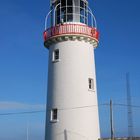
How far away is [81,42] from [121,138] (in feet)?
27.2

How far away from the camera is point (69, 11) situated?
1448 inches

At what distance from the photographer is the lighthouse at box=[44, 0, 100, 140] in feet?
115

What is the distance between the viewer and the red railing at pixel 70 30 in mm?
35844

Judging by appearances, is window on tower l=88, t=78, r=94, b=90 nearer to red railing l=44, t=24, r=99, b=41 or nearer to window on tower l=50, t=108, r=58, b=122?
window on tower l=50, t=108, r=58, b=122

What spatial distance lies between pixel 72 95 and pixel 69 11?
6945mm

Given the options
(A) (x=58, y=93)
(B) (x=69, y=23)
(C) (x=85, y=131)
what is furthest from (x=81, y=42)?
(C) (x=85, y=131)

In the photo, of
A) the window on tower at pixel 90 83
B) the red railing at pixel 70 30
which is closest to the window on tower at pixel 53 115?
the window on tower at pixel 90 83

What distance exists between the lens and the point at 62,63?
36.0m

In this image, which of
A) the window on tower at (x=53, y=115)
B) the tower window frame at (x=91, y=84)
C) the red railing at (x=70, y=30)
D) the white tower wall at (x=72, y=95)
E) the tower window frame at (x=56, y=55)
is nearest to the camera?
the white tower wall at (x=72, y=95)

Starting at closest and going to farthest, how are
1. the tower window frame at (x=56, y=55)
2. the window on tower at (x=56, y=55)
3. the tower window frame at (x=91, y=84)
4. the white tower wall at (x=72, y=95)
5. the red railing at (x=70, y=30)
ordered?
the white tower wall at (x=72, y=95) → the red railing at (x=70, y=30) → the tower window frame at (x=91, y=84) → the tower window frame at (x=56, y=55) → the window on tower at (x=56, y=55)

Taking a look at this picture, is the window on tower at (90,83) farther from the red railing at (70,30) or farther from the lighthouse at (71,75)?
the red railing at (70,30)

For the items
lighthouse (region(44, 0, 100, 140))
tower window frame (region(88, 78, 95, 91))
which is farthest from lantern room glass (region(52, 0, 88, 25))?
tower window frame (region(88, 78, 95, 91))

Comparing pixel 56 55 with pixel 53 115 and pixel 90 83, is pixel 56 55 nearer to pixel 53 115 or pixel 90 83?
pixel 90 83

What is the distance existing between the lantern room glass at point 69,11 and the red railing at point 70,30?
0.71m
